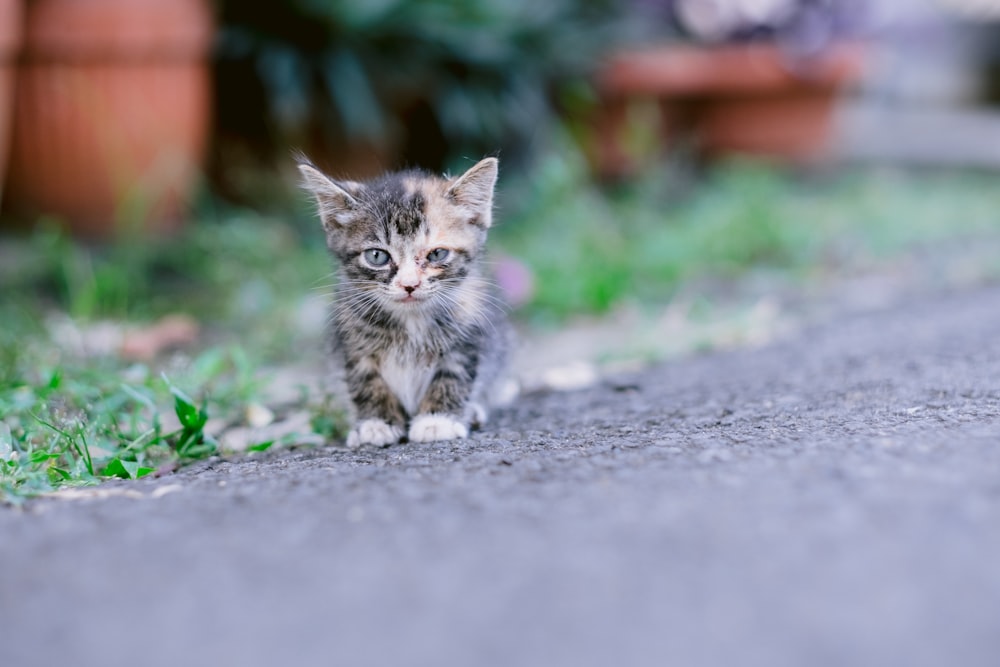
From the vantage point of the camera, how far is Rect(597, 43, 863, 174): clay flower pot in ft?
20.1

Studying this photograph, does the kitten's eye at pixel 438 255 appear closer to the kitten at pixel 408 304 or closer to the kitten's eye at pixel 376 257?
the kitten at pixel 408 304

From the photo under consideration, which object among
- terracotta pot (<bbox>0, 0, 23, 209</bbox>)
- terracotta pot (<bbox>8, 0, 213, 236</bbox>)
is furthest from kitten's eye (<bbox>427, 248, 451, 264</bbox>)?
terracotta pot (<bbox>0, 0, 23, 209</bbox>)

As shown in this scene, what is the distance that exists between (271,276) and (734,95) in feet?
12.8

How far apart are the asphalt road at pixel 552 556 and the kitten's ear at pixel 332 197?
28.9 inches

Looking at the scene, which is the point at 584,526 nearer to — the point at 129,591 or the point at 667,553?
the point at 667,553

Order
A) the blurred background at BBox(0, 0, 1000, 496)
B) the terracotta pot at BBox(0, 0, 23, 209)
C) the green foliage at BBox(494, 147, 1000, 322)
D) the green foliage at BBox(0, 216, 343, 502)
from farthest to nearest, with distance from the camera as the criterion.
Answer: the green foliage at BBox(494, 147, 1000, 322)
the terracotta pot at BBox(0, 0, 23, 209)
the blurred background at BBox(0, 0, 1000, 496)
the green foliage at BBox(0, 216, 343, 502)

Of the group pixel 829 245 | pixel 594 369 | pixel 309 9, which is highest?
pixel 309 9

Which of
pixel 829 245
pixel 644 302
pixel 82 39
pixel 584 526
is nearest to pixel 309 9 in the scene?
pixel 82 39

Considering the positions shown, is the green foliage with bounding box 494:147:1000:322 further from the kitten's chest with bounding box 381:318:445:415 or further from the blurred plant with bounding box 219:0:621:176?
the kitten's chest with bounding box 381:318:445:415

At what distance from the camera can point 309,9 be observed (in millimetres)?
5172

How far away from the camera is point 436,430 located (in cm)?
229

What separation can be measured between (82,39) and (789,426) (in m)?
3.60

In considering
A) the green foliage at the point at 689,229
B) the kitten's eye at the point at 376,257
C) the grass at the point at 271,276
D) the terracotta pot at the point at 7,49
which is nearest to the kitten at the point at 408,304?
the kitten's eye at the point at 376,257

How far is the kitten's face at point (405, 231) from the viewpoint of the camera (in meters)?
2.38
